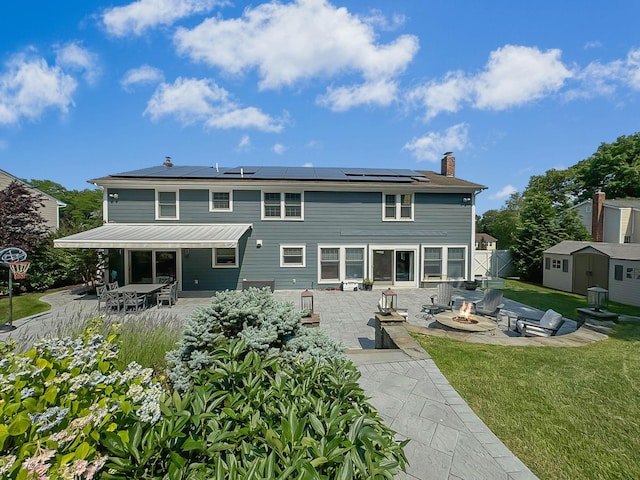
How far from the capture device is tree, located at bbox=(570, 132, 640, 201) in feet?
111

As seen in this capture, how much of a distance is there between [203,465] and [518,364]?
6.52m

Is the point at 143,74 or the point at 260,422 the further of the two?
the point at 143,74

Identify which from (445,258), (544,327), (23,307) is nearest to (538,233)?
(445,258)

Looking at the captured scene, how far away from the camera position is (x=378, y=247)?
17250 mm

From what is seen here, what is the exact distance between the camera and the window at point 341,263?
55.9 ft

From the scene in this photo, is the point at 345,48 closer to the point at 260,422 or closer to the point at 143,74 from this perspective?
the point at 143,74

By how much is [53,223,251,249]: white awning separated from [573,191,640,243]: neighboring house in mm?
31505

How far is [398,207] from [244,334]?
1555 centimetres

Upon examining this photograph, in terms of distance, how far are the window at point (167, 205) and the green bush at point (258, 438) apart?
15947 mm

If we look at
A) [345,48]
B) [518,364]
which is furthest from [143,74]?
[518,364]

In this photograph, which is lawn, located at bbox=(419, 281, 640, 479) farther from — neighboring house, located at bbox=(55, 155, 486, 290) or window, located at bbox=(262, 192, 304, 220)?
window, located at bbox=(262, 192, 304, 220)

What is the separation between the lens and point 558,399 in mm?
4500

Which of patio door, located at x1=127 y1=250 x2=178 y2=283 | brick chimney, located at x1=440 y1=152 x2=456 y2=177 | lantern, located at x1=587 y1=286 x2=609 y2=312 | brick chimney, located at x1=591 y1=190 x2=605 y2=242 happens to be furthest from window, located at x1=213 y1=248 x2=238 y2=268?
→ brick chimney, located at x1=591 y1=190 x2=605 y2=242

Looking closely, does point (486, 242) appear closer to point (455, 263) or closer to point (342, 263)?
point (455, 263)
